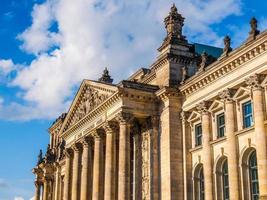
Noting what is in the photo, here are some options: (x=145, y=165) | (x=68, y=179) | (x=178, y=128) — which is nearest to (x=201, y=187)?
(x=178, y=128)

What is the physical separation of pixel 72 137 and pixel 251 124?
21.3 meters

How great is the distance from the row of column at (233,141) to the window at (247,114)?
2.41 feet

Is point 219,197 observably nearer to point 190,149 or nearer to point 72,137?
point 190,149

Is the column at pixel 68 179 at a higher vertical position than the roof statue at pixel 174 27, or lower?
lower

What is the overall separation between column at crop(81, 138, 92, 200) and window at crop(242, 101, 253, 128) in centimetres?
1657

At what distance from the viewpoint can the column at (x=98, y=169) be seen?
3881 cm

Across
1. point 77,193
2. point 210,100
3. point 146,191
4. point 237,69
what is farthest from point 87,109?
point 237,69

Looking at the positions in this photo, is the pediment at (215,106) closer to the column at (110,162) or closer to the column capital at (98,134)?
the column at (110,162)

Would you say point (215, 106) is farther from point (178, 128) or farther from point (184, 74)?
point (184, 74)

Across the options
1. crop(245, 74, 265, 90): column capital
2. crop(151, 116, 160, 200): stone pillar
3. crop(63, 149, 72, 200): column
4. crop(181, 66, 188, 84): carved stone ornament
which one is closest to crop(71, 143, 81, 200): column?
crop(63, 149, 72, 200): column

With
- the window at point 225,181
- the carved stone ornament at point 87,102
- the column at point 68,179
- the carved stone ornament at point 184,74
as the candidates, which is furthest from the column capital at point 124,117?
the column at point 68,179

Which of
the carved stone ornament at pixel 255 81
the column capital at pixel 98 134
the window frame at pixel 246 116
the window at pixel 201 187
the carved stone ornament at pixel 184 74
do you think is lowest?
the window at pixel 201 187

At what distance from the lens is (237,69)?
2988 cm

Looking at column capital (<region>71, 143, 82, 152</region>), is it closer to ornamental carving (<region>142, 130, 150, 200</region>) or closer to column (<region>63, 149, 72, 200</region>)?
column (<region>63, 149, 72, 200</region>)
